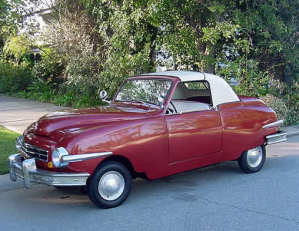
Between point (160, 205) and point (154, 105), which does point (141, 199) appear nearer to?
point (160, 205)

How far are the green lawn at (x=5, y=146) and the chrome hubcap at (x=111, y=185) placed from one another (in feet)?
7.29

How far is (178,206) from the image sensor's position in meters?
5.33

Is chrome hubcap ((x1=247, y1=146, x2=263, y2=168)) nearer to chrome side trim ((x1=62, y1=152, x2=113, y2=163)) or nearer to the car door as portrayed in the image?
the car door

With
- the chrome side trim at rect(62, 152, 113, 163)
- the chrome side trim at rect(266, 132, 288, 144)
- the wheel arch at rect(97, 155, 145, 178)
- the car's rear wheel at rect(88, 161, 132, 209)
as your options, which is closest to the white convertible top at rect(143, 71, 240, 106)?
the chrome side trim at rect(266, 132, 288, 144)

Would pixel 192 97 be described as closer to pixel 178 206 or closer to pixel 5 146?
pixel 178 206

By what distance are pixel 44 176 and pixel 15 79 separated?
52.6 feet

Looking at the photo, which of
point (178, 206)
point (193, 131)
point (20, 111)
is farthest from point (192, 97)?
point (20, 111)

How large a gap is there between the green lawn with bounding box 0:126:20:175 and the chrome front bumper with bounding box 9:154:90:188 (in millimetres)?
1709

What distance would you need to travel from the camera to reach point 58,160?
4828 mm

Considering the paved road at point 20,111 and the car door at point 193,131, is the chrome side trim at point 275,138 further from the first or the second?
the paved road at point 20,111

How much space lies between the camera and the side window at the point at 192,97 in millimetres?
6131

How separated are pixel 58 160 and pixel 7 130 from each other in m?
5.96

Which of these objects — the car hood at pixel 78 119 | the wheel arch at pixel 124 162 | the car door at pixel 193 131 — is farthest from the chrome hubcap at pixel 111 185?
the car door at pixel 193 131

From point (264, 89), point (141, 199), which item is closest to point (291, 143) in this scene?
point (264, 89)
